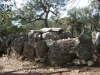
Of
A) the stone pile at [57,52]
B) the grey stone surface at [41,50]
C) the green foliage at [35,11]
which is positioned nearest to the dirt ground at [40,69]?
the stone pile at [57,52]

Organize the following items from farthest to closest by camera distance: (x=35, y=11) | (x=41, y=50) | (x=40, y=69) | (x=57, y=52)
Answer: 1. (x=35, y=11)
2. (x=41, y=50)
3. (x=57, y=52)
4. (x=40, y=69)

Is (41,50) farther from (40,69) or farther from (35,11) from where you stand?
(35,11)

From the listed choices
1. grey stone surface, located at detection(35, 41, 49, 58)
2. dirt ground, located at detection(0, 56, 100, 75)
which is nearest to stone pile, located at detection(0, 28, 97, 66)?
grey stone surface, located at detection(35, 41, 49, 58)

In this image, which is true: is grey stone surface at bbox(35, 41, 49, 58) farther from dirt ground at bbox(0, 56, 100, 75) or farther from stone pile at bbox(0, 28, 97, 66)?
dirt ground at bbox(0, 56, 100, 75)

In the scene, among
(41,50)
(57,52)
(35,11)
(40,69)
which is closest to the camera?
(40,69)

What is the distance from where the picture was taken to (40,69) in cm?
756

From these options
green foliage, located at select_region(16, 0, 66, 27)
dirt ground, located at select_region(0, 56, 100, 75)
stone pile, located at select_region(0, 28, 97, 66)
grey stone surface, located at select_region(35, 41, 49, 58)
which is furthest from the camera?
green foliage, located at select_region(16, 0, 66, 27)

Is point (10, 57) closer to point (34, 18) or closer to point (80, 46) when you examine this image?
point (80, 46)

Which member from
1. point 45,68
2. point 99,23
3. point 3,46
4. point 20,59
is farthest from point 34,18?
point 45,68

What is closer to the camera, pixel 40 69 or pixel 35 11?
pixel 40 69

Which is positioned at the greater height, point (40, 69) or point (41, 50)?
point (41, 50)

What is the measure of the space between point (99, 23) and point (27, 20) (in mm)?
13631

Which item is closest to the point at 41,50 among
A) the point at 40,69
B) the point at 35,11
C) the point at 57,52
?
the point at 57,52

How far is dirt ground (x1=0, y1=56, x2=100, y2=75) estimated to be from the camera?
22.3 feet
